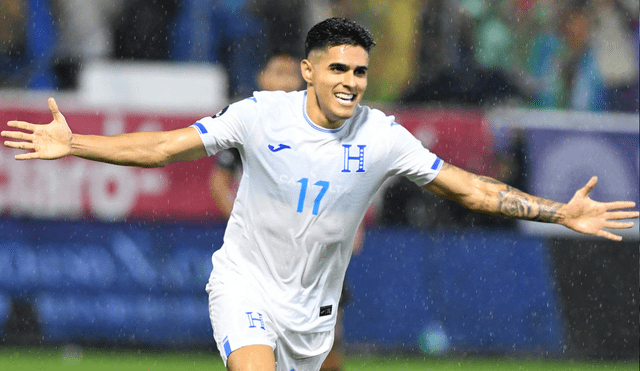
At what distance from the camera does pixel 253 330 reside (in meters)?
4.76

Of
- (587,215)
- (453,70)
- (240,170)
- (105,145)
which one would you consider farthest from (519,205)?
(453,70)

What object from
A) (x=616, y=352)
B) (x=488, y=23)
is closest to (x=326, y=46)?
(x=616, y=352)

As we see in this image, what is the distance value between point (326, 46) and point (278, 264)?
1155mm

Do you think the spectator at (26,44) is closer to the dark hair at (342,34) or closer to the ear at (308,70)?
the ear at (308,70)

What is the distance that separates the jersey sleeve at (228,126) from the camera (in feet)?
15.9

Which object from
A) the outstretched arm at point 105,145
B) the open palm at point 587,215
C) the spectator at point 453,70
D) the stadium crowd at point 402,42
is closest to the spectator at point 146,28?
the stadium crowd at point 402,42

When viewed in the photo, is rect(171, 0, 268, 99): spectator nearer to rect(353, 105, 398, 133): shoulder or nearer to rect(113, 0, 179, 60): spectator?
rect(113, 0, 179, 60): spectator

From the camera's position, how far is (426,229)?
9125 millimetres

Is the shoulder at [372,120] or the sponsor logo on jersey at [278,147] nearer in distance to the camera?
the sponsor logo on jersey at [278,147]

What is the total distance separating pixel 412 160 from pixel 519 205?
2.04 ft

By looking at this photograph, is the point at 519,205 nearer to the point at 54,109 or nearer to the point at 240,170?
the point at 54,109

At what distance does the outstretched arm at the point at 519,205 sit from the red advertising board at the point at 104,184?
421 cm

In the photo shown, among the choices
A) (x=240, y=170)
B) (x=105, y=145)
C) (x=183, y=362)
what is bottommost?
(x=183, y=362)

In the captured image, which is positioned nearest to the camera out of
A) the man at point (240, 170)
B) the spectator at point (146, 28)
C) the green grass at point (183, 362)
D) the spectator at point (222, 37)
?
the man at point (240, 170)
